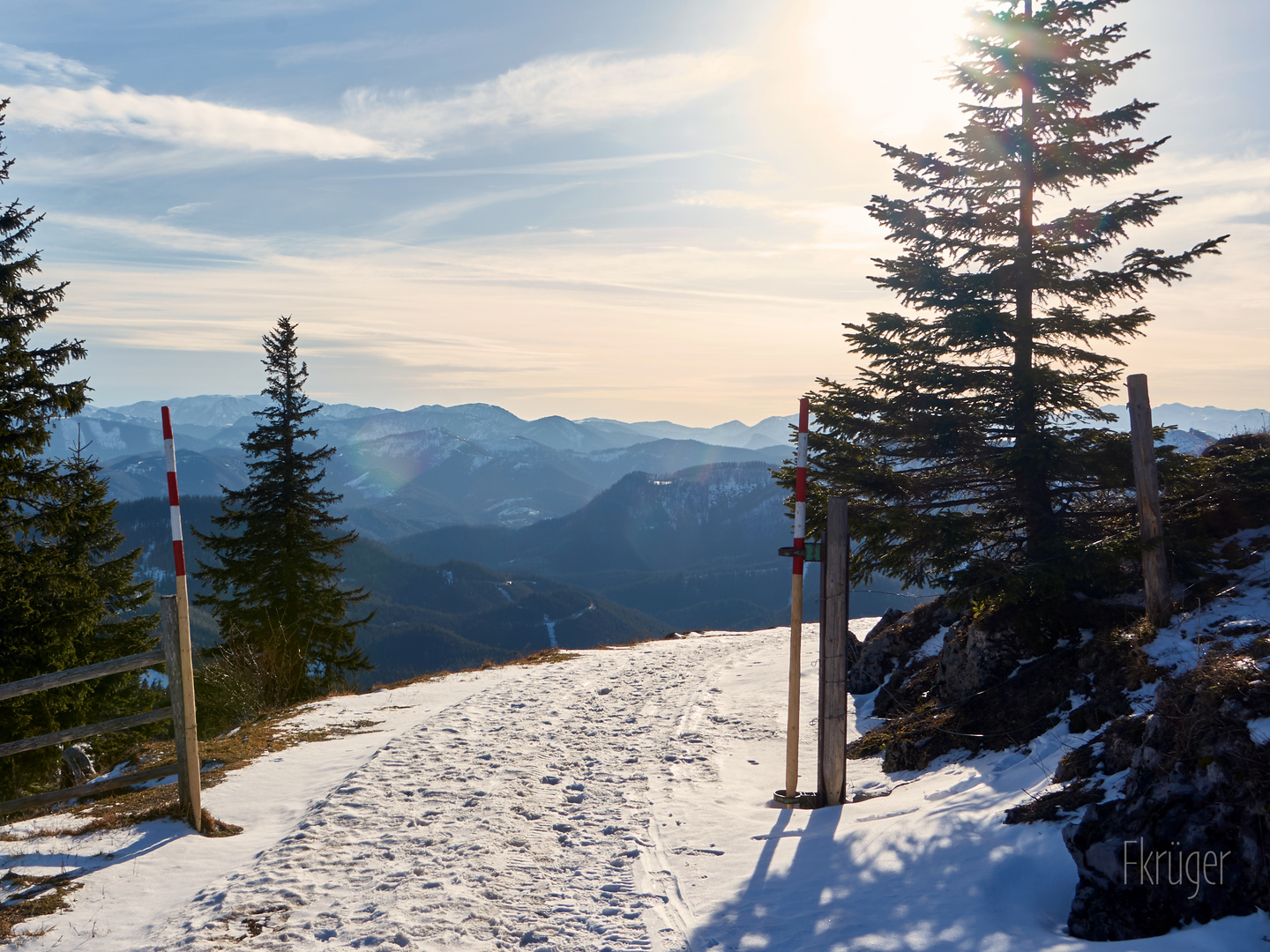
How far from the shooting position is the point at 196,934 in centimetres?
498

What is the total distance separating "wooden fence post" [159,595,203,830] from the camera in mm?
6965

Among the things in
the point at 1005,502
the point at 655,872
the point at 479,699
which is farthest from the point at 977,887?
the point at 479,699

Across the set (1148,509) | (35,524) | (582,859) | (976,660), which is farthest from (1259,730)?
(35,524)

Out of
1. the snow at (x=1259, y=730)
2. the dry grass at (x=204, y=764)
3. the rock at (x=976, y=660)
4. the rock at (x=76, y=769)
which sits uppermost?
the snow at (x=1259, y=730)

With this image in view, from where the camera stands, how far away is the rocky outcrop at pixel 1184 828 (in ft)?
12.7

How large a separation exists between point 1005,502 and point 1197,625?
3.83m

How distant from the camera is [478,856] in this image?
6.29 metres

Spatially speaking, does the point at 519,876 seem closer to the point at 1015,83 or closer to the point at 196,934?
the point at 196,934

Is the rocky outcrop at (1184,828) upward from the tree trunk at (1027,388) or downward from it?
downward

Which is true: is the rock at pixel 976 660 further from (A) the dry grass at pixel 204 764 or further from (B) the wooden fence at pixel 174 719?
(B) the wooden fence at pixel 174 719

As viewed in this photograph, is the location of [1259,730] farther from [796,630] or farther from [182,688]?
[182,688]

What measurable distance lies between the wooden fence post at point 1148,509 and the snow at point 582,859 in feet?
7.14

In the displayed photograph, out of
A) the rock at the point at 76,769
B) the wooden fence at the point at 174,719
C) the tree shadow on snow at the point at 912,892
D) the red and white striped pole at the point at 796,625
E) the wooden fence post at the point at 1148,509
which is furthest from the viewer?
the rock at the point at 76,769

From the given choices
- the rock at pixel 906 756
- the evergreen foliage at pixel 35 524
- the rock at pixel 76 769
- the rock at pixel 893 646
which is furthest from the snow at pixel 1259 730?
the evergreen foliage at pixel 35 524
